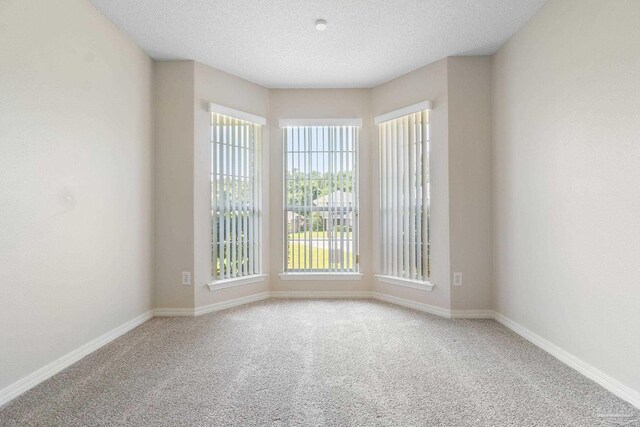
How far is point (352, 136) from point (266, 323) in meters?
2.29

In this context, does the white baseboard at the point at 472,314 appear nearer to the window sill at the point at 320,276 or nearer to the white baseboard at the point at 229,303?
the window sill at the point at 320,276

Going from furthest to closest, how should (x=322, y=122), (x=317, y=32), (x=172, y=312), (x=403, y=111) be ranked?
(x=322, y=122)
(x=403, y=111)
(x=172, y=312)
(x=317, y=32)

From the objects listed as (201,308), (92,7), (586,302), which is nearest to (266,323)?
(201,308)

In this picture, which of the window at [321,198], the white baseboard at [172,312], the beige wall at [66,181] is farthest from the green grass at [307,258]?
the beige wall at [66,181]

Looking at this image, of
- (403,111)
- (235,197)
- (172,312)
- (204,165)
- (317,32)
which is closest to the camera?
(317,32)

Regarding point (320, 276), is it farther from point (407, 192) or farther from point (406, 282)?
point (407, 192)

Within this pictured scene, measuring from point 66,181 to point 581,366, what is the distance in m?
3.45

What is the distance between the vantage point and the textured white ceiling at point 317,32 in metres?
2.50

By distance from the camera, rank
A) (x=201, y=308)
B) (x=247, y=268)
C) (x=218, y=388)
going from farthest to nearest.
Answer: (x=247, y=268) → (x=201, y=308) → (x=218, y=388)

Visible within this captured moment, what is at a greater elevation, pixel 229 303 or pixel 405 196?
pixel 405 196

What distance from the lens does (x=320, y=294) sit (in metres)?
4.04

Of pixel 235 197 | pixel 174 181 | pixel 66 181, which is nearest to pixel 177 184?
pixel 174 181

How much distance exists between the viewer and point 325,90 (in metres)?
4.03

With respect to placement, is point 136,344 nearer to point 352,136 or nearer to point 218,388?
point 218,388
